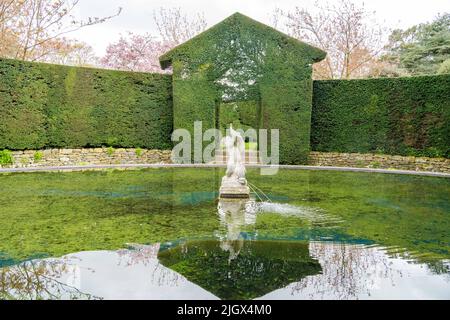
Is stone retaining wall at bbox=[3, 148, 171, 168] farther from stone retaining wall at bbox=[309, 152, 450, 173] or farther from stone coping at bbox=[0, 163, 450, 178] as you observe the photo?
stone retaining wall at bbox=[309, 152, 450, 173]

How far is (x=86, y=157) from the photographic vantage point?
17.5 meters

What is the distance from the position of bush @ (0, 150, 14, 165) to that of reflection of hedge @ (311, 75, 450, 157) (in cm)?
1344

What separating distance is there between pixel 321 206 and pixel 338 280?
166 inches

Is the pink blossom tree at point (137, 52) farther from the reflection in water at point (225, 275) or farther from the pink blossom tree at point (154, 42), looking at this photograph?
the reflection in water at point (225, 275)

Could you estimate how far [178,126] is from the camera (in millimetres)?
18562

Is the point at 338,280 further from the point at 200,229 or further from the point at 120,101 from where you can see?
the point at 120,101

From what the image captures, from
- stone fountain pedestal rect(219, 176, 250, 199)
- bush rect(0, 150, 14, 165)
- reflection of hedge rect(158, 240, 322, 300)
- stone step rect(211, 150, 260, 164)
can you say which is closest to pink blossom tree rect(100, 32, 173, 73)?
stone step rect(211, 150, 260, 164)

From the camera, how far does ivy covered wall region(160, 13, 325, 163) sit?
18.1 meters

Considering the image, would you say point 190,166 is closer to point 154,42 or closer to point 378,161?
point 378,161

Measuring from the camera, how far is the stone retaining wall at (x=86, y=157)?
51.8ft

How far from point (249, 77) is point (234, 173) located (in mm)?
10524

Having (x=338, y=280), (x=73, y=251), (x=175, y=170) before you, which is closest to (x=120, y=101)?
(x=175, y=170)

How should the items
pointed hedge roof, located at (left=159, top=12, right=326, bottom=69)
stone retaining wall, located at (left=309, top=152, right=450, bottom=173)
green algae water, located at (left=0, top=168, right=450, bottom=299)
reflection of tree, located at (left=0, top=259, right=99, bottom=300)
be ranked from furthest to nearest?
pointed hedge roof, located at (left=159, top=12, right=326, bottom=69) → stone retaining wall, located at (left=309, top=152, right=450, bottom=173) → green algae water, located at (left=0, top=168, right=450, bottom=299) → reflection of tree, located at (left=0, top=259, right=99, bottom=300)

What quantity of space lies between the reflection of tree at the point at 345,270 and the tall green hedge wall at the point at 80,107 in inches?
555
